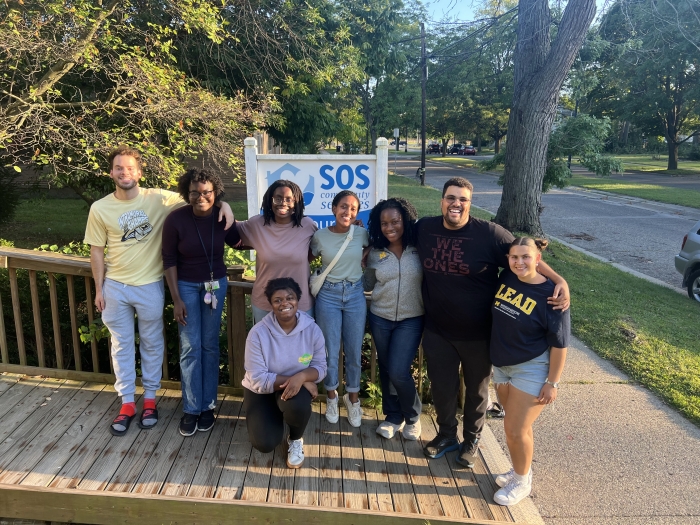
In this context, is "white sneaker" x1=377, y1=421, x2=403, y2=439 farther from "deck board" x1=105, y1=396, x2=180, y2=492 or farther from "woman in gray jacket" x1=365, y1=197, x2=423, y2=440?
"deck board" x1=105, y1=396, x2=180, y2=492

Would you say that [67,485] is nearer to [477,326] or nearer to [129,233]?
[129,233]

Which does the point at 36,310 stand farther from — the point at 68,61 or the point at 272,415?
the point at 68,61

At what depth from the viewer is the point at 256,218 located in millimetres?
3117

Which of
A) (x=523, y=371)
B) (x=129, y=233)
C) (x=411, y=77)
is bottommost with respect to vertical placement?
(x=523, y=371)

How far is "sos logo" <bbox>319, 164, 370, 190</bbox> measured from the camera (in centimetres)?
446

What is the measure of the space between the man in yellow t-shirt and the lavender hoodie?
713 mm

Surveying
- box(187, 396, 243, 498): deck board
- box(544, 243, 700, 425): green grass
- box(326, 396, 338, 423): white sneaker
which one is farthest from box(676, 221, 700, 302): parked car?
box(187, 396, 243, 498): deck board

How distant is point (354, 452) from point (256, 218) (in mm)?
1571

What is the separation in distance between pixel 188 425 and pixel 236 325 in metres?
0.72

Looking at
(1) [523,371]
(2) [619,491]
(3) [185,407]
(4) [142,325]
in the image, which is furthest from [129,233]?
(2) [619,491]

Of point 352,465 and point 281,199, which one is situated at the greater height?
point 281,199

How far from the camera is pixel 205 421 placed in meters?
3.24

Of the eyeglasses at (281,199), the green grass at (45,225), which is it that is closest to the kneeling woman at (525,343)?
the eyeglasses at (281,199)

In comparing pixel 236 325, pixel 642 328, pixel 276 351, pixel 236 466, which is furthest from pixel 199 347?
pixel 642 328
